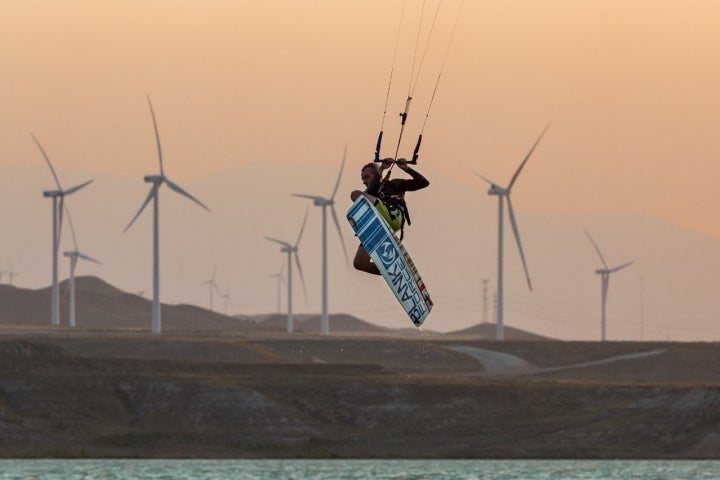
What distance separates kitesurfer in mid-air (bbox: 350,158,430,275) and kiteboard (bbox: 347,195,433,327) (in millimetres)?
187

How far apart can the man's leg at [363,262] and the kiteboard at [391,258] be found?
0.18 meters

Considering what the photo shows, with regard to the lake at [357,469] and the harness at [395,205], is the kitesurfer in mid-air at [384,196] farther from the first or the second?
the lake at [357,469]

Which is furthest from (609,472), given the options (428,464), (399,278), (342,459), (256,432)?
(399,278)

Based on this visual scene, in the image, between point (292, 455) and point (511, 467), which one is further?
point (292, 455)

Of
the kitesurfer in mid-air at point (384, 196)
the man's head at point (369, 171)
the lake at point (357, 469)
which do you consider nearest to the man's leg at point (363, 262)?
the kitesurfer in mid-air at point (384, 196)

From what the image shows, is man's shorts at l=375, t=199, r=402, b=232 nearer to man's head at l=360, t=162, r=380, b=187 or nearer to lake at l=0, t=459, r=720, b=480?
man's head at l=360, t=162, r=380, b=187

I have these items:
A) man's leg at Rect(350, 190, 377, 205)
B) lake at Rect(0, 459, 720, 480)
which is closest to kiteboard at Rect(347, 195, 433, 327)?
man's leg at Rect(350, 190, 377, 205)

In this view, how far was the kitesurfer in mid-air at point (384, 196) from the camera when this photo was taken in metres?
62.8

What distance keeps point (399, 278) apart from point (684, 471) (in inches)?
4062

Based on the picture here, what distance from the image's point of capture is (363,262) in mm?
64625

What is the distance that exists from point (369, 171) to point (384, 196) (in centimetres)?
156

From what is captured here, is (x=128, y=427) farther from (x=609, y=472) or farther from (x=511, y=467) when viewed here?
(x=609, y=472)

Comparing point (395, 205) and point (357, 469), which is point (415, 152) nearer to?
→ point (395, 205)

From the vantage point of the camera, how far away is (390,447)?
192875 millimetres
